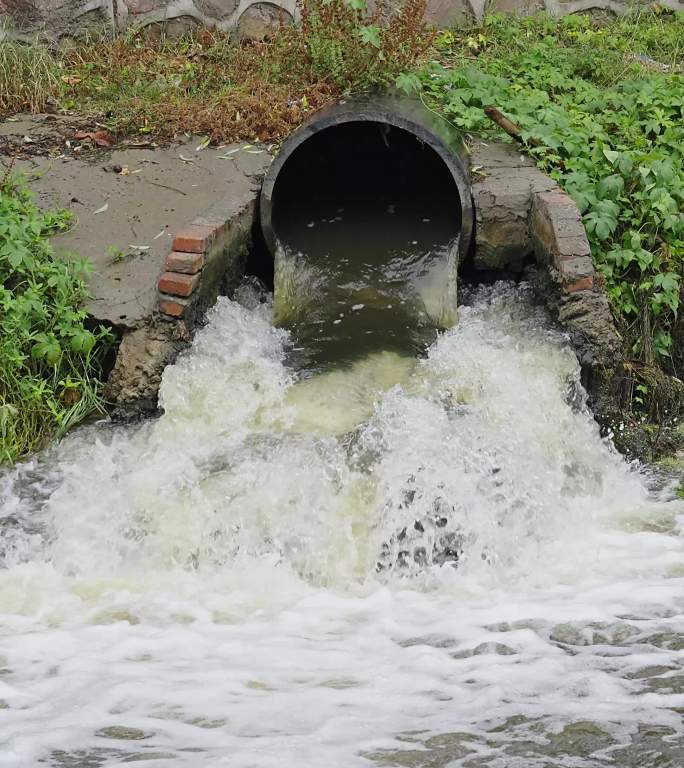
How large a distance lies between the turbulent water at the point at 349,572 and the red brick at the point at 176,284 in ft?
1.05

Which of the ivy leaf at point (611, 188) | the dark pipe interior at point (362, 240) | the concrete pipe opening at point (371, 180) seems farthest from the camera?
the concrete pipe opening at point (371, 180)

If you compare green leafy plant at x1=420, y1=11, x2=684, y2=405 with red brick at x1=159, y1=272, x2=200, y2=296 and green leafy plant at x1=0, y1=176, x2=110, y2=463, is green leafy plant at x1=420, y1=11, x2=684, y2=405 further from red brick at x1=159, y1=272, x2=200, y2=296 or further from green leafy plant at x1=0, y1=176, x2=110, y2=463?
green leafy plant at x1=0, y1=176, x2=110, y2=463

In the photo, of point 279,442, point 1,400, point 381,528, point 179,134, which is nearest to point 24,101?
point 179,134

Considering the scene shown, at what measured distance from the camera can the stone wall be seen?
8180 mm

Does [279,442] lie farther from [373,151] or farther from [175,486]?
[373,151]

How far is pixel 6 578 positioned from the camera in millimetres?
4422

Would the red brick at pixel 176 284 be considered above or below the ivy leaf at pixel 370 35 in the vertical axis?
below

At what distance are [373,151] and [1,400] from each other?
337 cm

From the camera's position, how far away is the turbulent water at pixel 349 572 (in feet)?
10.2

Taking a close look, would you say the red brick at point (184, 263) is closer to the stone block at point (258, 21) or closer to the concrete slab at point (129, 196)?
the concrete slab at point (129, 196)

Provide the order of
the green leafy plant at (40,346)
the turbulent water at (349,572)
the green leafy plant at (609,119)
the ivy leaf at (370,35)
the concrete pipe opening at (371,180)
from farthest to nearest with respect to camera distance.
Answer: the ivy leaf at (370,35), the concrete pipe opening at (371,180), the green leafy plant at (609,119), the green leafy plant at (40,346), the turbulent water at (349,572)

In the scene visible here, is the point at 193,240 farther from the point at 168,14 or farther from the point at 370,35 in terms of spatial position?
the point at 168,14

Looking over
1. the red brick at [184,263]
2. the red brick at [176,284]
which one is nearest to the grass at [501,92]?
the red brick at [184,263]

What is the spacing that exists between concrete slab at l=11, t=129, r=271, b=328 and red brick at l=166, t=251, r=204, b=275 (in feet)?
0.39
